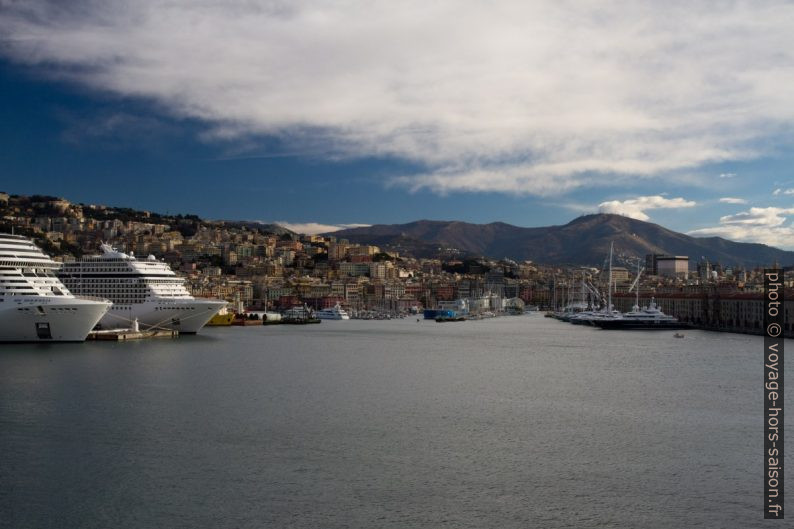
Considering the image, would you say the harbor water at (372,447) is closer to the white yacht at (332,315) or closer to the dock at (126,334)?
the dock at (126,334)

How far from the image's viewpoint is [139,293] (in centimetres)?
4222

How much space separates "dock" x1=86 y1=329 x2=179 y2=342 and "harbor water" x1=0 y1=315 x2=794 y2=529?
33.8 ft

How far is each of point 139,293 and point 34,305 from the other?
996 cm

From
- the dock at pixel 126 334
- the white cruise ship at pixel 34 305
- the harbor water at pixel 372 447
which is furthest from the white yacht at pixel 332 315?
the harbor water at pixel 372 447

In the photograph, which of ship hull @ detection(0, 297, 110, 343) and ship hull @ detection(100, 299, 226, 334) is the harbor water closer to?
ship hull @ detection(0, 297, 110, 343)

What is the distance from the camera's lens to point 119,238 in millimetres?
106000

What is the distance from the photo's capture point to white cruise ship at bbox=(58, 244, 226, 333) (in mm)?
41719

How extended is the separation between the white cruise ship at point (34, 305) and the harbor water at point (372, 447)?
5.97 meters

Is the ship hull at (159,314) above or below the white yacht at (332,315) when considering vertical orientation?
above

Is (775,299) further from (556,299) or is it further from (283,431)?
(556,299)

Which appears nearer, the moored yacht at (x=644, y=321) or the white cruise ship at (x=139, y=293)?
the white cruise ship at (x=139, y=293)

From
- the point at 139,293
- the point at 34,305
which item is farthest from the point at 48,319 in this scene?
the point at 139,293

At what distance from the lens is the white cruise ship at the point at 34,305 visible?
3222 cm

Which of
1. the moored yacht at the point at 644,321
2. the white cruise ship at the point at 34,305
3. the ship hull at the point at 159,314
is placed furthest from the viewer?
the moored yacht at the point at 644,321
